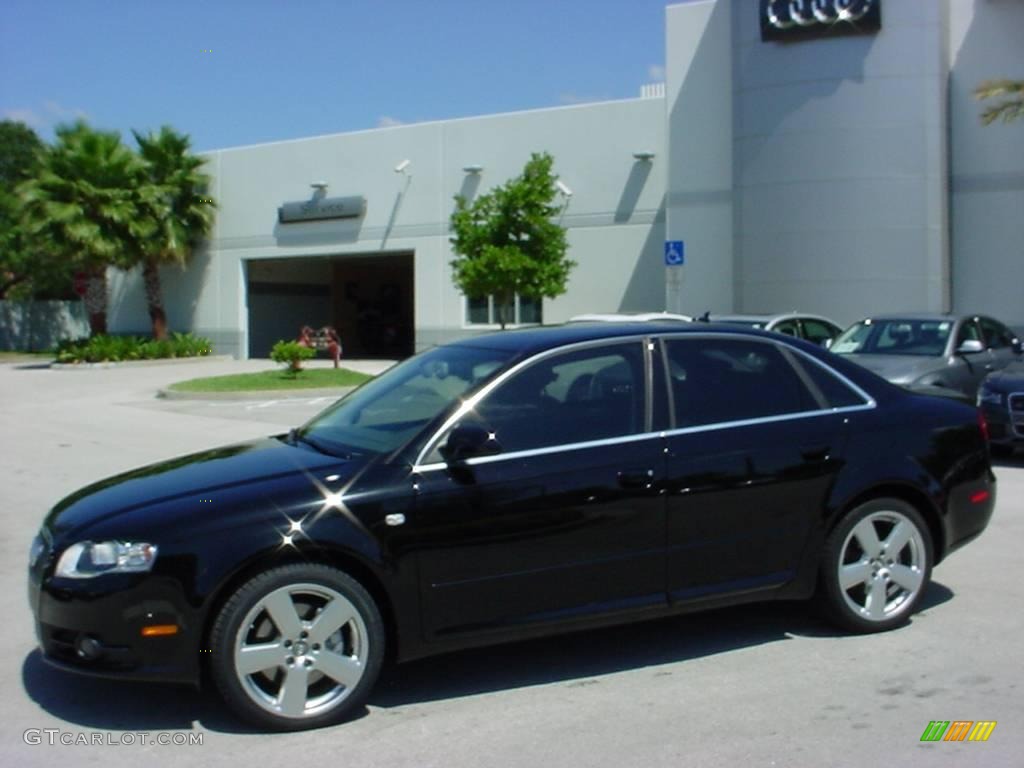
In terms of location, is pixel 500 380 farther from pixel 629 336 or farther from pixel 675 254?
pixel 675 254

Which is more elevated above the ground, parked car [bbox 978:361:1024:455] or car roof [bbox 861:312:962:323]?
car roof [bbox 861:312:962:323]

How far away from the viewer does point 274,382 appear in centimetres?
2361

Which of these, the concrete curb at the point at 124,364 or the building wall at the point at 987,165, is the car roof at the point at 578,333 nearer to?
the building wall at the point at 987,165

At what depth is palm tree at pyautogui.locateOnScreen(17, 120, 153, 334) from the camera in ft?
105

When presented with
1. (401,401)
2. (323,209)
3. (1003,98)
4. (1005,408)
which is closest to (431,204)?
(323,209)

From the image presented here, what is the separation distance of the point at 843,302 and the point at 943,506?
18321mm

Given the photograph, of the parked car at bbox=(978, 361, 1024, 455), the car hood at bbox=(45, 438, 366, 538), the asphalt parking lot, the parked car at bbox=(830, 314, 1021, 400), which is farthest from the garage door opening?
the car hood at bbox=(45, 438, 366, 538)

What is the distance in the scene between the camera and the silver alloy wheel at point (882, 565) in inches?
234

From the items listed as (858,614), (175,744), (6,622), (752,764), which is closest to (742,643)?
(858,614)

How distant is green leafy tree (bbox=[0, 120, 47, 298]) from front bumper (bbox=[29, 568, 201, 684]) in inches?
1600

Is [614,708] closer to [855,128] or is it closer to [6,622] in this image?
[6,622]

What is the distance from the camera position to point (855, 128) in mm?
23500

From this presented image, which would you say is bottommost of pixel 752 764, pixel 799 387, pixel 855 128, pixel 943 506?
pixel 752 764

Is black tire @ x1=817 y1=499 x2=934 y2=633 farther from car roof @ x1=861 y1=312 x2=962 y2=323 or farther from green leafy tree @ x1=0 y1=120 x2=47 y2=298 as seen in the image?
green leafy tree @ x1=0 y1=120 x2=47 y2=298
